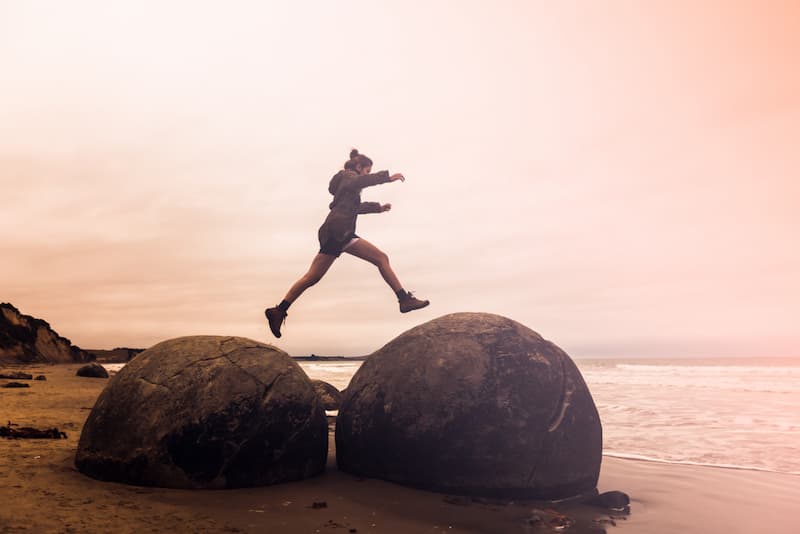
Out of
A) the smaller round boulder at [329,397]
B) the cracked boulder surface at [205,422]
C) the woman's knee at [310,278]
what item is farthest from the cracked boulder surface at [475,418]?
the smaller round boulder at [329,397]

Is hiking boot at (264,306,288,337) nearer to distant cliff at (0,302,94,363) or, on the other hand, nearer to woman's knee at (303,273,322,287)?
woman's knee at (303,273,322,287)

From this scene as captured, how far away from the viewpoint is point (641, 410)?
1538 cm

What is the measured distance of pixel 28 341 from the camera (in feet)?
141

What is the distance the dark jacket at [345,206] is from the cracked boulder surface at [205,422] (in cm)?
207

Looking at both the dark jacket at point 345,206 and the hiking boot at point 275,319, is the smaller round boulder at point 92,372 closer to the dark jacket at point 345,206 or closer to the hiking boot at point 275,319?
the hiking boot at point 275,319

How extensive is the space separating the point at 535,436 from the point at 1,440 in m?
6.45


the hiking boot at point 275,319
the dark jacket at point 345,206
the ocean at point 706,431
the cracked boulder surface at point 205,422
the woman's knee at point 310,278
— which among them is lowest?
the ocean at point 706,431

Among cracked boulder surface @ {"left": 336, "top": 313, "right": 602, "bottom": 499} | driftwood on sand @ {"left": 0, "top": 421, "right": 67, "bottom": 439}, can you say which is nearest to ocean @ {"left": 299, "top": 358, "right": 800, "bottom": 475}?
cracked boulder surface @ {"left": 336, "top": 313, "right": 602, "bottom": 499}

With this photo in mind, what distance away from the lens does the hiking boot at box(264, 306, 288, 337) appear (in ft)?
26.1

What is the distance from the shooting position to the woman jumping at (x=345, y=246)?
26.5ft

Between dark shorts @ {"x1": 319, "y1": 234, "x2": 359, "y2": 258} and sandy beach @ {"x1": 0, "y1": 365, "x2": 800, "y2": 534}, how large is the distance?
8.78 feet

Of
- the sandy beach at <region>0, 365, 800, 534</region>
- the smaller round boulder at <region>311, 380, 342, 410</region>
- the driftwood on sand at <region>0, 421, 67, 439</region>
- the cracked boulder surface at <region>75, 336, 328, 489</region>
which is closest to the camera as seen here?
the sandy beach at <region>0, 365, 800, 534</region>

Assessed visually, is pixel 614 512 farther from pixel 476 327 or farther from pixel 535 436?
pixel 476 327

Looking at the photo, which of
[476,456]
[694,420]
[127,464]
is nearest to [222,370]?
[127,464]
